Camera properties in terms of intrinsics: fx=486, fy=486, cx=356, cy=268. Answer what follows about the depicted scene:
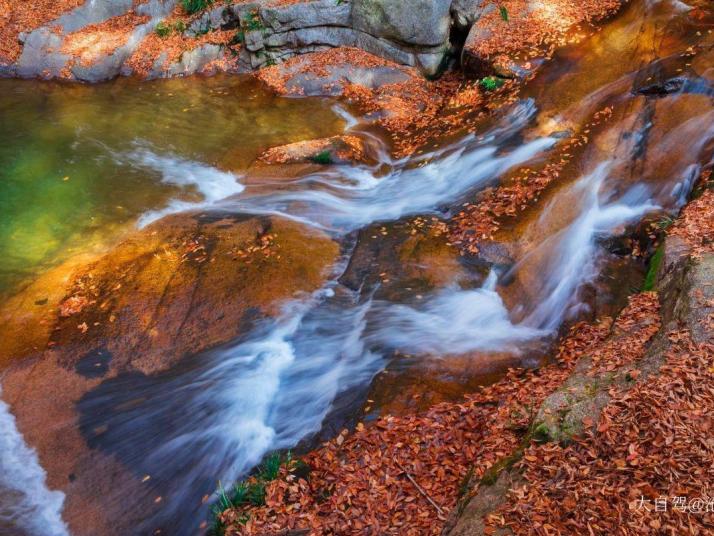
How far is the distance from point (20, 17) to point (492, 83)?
16.7 metres

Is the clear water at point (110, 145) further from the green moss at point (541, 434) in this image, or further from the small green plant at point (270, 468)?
the green moss at point (541, 434)

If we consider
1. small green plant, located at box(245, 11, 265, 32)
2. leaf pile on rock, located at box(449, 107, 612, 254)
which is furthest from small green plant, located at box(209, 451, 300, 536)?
small green plant, located at box(245, 11, 265, 32)

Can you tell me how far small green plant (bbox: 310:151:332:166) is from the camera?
423 inches

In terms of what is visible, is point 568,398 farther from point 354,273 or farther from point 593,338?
point 354,273

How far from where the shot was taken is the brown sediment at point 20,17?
1667cm

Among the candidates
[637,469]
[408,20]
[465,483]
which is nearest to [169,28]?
[408,20]

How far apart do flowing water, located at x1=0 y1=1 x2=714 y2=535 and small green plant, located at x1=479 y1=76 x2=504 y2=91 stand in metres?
0.98

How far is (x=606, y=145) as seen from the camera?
8391mm

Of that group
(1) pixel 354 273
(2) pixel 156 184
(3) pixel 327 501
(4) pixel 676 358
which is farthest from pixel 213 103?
(4) pixel 676 358

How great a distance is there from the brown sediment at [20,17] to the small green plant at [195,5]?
432 cm

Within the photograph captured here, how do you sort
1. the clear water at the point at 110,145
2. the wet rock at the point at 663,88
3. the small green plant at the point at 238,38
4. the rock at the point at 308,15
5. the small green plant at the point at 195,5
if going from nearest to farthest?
the wet rock at the point at 663,88 < the clear water at the point at 110,145 < the rock at the point at 308,15 < the small green plant at the point at 238,38 < the small green plant at the point at 195,5

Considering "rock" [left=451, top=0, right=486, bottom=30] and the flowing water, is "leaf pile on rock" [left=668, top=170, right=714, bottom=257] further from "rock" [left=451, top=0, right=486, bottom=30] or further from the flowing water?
"rock" [left=451, top=0, right=486, bottom=30]

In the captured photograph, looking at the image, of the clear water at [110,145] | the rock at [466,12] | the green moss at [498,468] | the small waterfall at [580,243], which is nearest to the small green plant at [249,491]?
the green moss at [498,468]

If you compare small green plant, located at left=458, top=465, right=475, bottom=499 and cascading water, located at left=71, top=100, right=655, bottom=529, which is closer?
small green plant, located at left=458, top=465, right=475, bottom=499
